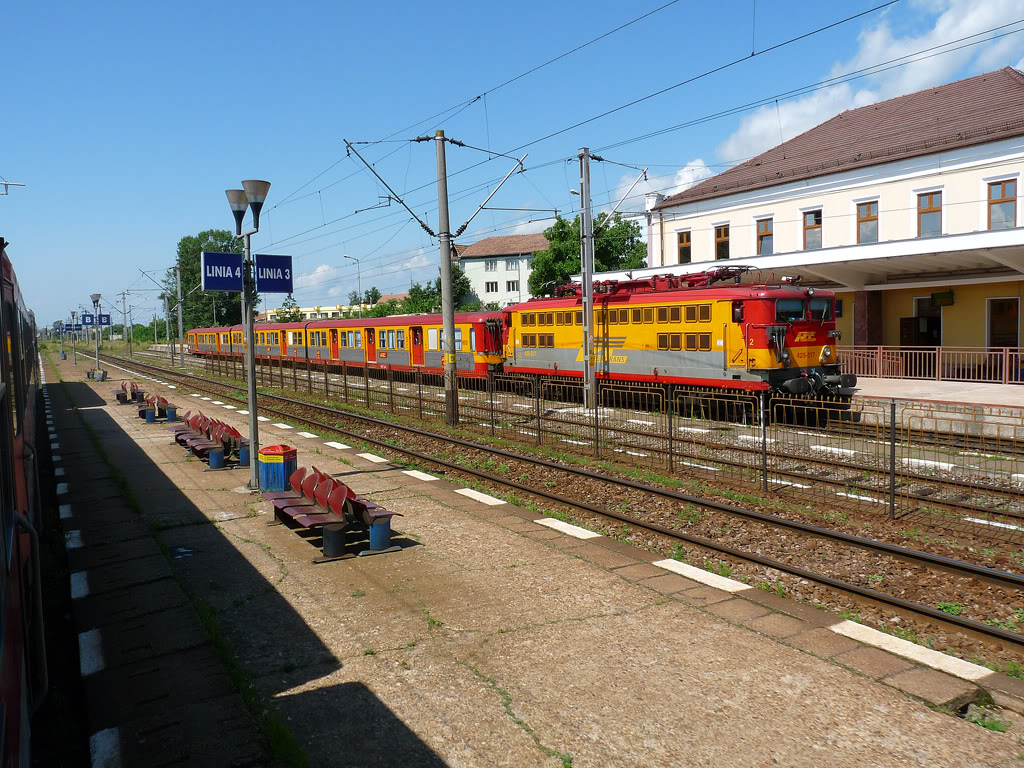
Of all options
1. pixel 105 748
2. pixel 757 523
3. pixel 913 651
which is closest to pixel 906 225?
pixel 757 523

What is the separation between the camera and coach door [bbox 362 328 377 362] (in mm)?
33500

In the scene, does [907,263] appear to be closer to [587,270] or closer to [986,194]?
[986,194]

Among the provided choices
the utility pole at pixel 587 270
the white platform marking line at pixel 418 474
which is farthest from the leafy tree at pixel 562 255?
the white platform marking line at pixel 418 474

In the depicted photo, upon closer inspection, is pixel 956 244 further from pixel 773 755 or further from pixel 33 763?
pixel 33 763

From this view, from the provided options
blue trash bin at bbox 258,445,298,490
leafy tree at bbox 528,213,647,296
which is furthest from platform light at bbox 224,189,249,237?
leafy tree at bbox 528,213,647,296

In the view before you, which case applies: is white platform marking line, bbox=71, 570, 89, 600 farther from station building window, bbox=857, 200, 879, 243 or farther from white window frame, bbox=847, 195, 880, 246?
station building window, bbox=857, 200, 879, 243

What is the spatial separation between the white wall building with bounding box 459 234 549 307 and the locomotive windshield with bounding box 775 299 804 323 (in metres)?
69.1

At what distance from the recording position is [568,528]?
925 cm

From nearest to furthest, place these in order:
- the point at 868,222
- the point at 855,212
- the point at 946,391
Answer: the point at 946,391
the point at 868,222
the point at 855,212

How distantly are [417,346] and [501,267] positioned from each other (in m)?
60.2

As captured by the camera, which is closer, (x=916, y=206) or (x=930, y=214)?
(x=930, y=214)

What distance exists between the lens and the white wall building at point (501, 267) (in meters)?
87.6

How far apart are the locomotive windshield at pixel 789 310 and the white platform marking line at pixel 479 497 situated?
29.6 feet

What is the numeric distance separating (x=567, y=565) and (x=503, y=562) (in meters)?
0.68
